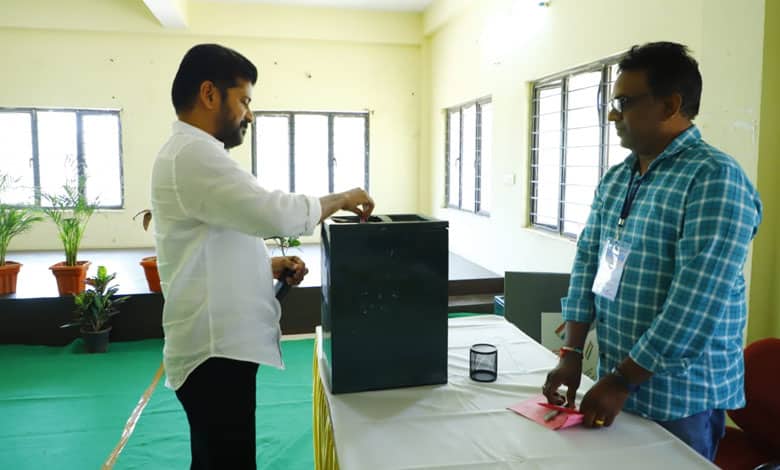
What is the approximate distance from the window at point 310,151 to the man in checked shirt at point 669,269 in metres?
6.06

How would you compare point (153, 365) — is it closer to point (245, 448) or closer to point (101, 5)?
point (245, 448)

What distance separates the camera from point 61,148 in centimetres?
681

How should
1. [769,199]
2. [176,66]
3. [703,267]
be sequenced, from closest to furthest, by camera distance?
[703,267] < [769,199] < [176,66]

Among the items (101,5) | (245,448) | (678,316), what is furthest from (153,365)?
(101,5)

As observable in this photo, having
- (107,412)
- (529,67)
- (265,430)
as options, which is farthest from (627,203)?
(529,67)

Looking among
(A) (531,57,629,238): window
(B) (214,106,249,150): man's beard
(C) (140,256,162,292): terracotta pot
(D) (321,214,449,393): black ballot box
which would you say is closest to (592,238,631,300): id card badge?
(D) (321,214,449,393): black ballot box

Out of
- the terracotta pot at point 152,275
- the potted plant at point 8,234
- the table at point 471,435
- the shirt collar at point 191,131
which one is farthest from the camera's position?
the terracotta pot at point 152,275

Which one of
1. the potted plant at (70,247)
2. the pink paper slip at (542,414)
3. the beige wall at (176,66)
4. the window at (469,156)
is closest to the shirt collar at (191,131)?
the pink paper slip at (542,414)

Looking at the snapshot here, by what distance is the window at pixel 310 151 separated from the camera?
23.6ft

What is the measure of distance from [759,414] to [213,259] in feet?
4.99

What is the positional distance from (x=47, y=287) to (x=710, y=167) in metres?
4.89

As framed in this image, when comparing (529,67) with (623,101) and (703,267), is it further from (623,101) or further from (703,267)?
(703,267)

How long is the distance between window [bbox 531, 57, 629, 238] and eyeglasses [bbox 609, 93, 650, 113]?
7.07 ft

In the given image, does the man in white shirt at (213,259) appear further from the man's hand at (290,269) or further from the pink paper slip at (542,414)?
the pink paper slip at (542,414)
